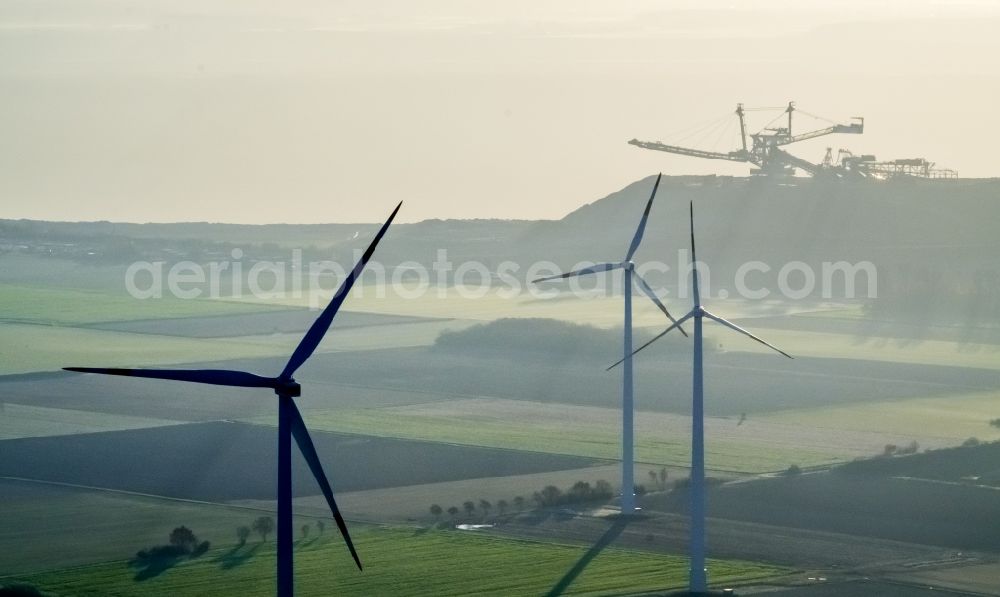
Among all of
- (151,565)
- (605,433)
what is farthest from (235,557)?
(605,433)

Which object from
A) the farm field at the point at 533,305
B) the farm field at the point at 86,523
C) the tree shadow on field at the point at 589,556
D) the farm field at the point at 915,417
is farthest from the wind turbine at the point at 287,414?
the farm field at the point at 533,305

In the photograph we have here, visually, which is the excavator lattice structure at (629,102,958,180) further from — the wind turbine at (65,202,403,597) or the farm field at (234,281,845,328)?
the wind turbine at (65,202,403,597)

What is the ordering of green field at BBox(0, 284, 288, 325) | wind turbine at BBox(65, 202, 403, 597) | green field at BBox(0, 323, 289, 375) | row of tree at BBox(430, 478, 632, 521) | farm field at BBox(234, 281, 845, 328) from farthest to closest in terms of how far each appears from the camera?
green field at BBox(0, 284, 288, 325) → farm field at BBox(234, 281, 845, 328) → green field at BBox(0, 323, 289, 375) → row of tree at BBox(430, 478, 632, 521) → wind turbine at BBox(65, 202, 403, 597)

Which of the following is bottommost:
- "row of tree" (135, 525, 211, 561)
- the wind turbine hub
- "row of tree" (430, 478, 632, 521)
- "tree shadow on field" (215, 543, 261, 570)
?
"tree shadow on field" (215, 543, 261, 570)

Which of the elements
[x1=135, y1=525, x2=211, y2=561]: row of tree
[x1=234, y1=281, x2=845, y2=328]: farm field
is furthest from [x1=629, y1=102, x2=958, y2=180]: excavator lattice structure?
[x1=135, y1=525, x2=211, y2=561]: row of tree

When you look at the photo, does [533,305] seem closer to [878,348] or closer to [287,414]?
[878,348]

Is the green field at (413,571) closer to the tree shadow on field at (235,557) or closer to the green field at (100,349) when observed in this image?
the tree shadow on field at (235,557)

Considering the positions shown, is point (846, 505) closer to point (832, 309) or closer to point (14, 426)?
point (14, 426)
